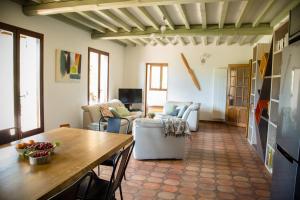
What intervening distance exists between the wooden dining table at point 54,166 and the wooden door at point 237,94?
18.4 ft

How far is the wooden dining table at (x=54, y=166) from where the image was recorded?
132cm

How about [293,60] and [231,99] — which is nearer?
[293,60]

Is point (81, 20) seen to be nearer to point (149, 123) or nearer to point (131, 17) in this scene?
point (131, 17)

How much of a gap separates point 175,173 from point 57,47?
11.7 feet

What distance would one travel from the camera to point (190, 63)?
7.86 metres

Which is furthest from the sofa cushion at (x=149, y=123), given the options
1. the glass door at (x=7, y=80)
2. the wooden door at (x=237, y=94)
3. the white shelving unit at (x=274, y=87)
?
the wooden door at (x=237, y=94)

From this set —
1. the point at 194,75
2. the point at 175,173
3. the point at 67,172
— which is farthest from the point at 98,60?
the point at 67,172

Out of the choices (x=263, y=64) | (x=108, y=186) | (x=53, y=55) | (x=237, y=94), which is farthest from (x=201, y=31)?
(x=108, y=186)

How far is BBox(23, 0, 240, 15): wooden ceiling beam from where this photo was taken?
3256 mm

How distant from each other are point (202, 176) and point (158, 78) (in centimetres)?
784

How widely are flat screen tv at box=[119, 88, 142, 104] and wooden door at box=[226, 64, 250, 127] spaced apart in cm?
297

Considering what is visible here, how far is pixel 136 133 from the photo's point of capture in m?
3.92

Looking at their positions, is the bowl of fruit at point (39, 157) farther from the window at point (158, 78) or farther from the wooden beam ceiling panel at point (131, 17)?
the window at point (158, 78)

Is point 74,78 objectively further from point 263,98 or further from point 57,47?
point 263,98
